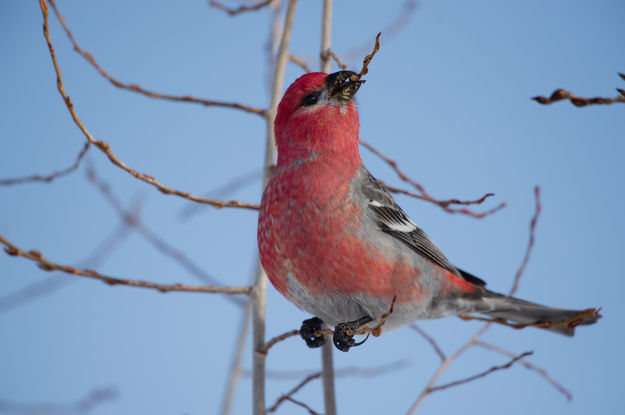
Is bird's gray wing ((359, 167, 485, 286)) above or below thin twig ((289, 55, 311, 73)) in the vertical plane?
below

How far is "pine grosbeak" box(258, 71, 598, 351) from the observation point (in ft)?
5.26

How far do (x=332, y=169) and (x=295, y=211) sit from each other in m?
0.21

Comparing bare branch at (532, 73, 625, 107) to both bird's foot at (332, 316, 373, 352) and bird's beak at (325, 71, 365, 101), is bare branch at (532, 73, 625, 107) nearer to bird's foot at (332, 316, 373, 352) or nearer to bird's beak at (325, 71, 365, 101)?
bird's beak at (325, 71, 365, 101)

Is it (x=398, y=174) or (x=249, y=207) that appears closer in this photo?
(x=249, y=207)

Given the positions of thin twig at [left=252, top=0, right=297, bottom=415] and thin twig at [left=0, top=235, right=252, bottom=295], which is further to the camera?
thin twig at [left=252, top=0, right=297, bottom=415]

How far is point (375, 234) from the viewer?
1.70m

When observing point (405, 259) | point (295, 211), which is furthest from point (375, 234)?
point (295, 211)

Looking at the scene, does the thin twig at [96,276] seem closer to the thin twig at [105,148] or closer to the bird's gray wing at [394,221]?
the thin twig at [105,148]

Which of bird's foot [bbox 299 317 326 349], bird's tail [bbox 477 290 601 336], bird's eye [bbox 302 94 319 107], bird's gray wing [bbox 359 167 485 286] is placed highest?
bird's eye [bbox 302 94 319 107]

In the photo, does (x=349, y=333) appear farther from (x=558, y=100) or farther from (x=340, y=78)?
(x=558, y=100)

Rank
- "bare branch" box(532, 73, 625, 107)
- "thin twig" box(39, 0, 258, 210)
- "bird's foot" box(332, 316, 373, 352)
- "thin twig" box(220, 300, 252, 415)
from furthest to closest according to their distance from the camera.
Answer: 1. "thin twig" box(220, 300, 252, 415)
2. "bird's foot" box(332, 316, 373, 352)
3. "thin twig" box(39, 0, 258, 210)
4. "bare branch" box(532, 73, 625, 107)

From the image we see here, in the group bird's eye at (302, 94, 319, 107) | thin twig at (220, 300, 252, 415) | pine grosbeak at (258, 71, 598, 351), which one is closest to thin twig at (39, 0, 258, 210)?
pine grosbeak at (258, 71, 598, 351)

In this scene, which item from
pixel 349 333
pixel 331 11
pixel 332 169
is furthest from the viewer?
pixel 331 11

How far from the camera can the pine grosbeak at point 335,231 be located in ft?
5.26
